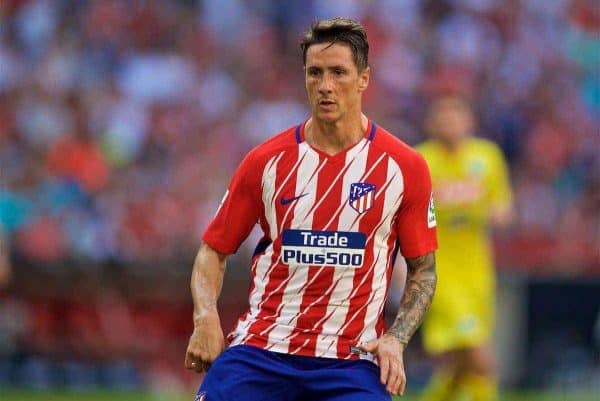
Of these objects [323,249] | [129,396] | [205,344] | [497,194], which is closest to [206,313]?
[205,344]

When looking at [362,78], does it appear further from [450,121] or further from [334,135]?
[450,121]

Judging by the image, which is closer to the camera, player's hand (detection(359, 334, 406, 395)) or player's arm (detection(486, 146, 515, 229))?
player's hand (detection(359, 334, 406, 395))

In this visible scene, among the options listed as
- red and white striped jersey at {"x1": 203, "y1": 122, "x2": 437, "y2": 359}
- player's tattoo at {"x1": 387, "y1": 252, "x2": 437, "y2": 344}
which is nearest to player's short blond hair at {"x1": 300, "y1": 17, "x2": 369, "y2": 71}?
red and white striped jersey at {"x1": 203, "y1": 122, "x2": 437, "y2": 359}

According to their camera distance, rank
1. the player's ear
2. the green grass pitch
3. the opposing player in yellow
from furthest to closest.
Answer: the green grass pitch < the opposing player in yellow < the player's ear

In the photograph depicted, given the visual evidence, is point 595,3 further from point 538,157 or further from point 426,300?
point 426,300

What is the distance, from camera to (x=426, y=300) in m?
5.93

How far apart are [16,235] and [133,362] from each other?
168 centimetres

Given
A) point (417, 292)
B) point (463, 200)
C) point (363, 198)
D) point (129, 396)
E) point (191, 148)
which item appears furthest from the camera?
point (191, 148)

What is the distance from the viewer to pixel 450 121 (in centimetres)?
1080

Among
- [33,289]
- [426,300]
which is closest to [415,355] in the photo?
[33,289]

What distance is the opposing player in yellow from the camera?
10.7 meters

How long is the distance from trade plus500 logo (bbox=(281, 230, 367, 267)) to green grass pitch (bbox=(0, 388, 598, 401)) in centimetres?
715

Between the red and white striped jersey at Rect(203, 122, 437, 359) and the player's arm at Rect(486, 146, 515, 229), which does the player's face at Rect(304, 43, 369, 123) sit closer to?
the red and white striped jersey at Rect(203, 122, 437, 359)

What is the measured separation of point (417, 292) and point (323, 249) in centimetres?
46
